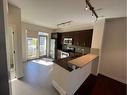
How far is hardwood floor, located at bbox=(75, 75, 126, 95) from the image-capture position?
2.63 meters

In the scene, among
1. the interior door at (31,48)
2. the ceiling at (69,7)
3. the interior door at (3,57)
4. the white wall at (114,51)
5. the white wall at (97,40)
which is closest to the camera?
the interior door at (3,57)

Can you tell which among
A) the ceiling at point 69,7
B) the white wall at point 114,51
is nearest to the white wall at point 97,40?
the white wall at point 114,51

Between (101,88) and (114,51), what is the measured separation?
1.66 m

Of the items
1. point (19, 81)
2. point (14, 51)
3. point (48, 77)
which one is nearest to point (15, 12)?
point (14, 51)

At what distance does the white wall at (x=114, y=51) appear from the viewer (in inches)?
132

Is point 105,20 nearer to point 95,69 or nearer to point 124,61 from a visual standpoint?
point 124,61

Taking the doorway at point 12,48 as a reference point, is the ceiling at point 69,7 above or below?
above

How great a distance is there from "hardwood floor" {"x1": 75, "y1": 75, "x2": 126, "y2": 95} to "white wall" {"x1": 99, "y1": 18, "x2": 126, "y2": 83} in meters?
0.41

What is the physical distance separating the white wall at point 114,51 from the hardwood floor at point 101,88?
1.35 ft

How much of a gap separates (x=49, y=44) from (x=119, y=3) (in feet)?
20.0

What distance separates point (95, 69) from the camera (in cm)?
381

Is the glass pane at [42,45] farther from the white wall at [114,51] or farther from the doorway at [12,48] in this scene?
the white wall at [114,51]

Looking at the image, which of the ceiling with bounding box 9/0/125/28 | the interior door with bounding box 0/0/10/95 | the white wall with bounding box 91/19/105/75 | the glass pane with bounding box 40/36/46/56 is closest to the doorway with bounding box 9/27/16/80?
the ceiling with bounding box 9/0/125/28

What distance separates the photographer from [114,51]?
3549 millimetres
